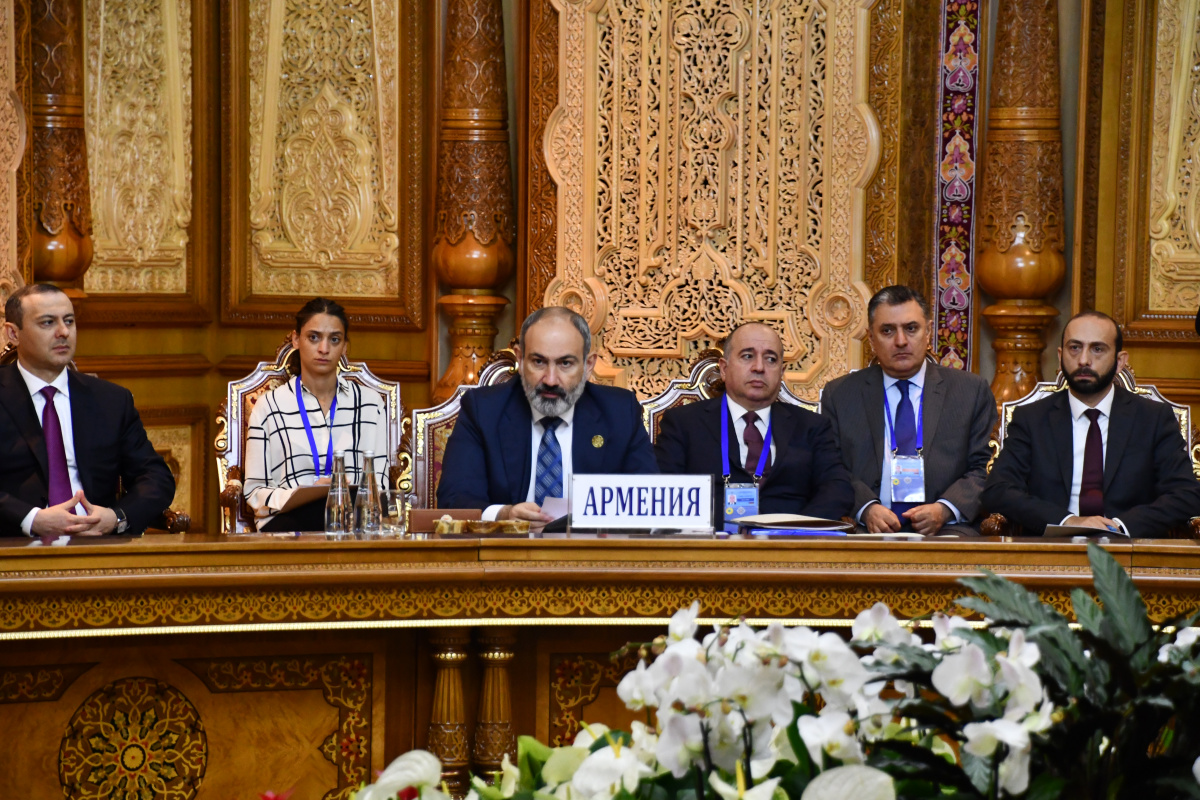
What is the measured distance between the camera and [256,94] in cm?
590

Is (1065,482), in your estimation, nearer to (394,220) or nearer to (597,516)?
(597,516)

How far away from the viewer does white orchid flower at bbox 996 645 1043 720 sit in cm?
96

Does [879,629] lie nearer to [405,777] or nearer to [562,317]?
[405,777]

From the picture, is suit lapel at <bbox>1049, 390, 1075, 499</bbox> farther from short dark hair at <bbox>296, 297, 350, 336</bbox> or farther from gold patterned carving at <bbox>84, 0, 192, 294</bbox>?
gold patterned carving at <bbox>84, 0, 192, 294</bbox>

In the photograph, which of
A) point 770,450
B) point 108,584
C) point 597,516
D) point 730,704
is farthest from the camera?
point 770,450

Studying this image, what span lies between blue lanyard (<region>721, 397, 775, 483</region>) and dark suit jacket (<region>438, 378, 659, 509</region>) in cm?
29

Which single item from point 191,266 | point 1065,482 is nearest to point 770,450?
point 1065,482

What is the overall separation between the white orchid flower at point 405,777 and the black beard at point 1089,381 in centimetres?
355

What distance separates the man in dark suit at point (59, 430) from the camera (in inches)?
149

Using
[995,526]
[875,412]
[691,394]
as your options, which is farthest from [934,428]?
[691,394]

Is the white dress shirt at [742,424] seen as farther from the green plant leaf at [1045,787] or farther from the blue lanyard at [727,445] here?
the green plant leaf at [1045,787]

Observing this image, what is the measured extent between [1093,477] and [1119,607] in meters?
3.30

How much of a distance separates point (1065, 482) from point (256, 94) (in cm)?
357

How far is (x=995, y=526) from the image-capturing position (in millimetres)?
4234
